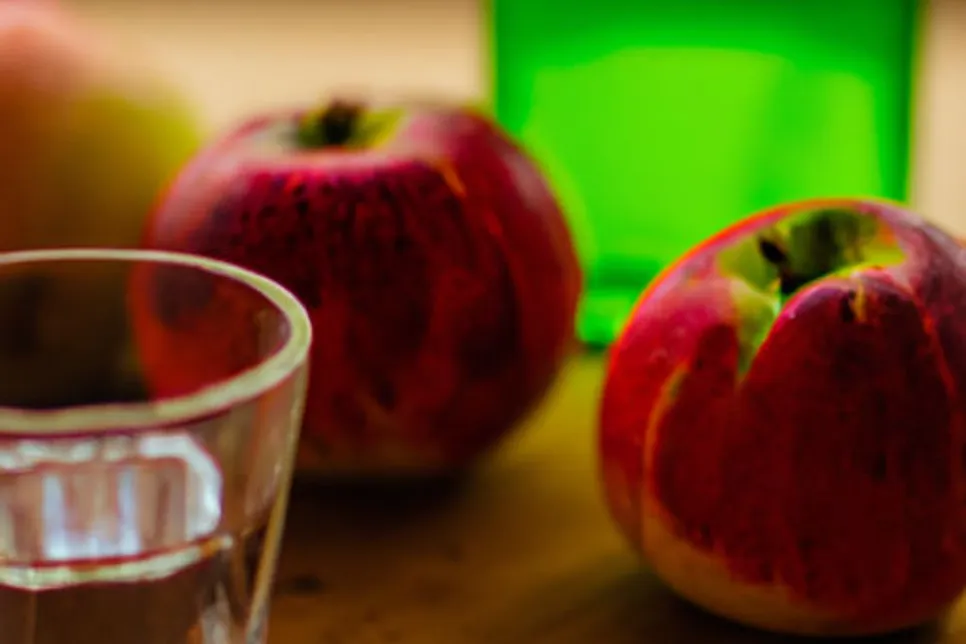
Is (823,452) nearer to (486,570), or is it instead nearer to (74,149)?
(486,570)

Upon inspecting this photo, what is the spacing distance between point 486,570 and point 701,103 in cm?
23

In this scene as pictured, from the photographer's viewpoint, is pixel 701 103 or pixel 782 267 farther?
pixel 701 103

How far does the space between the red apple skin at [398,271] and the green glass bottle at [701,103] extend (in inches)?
4.3

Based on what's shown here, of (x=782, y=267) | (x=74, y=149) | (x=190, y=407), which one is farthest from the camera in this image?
(x=74, y=149)

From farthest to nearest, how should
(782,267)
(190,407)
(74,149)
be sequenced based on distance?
1. (74,149)
2. (782,267)
3. (190,407)

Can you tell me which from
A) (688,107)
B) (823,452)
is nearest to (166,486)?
(823,452)

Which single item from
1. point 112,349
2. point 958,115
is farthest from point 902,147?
point 112,349

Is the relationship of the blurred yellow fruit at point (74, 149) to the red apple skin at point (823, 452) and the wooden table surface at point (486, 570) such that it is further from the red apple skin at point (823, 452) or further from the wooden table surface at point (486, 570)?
the red apple skin at point (823, 452)

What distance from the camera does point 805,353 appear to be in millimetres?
350

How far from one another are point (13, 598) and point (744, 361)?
190mm

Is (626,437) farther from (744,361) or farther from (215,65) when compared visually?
(215,65)

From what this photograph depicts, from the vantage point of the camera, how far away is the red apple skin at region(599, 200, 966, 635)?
346mm

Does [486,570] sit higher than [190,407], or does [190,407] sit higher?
[190,407]

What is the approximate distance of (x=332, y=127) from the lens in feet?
1.53
